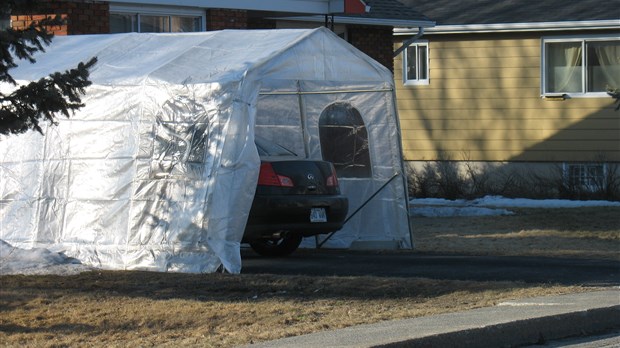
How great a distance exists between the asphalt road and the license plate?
1.80 ft

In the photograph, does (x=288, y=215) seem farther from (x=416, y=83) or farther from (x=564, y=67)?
(x=416, y=83)

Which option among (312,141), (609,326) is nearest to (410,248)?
(312,141)

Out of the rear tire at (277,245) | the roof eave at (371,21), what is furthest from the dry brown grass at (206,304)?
the roof eave at (371,21)

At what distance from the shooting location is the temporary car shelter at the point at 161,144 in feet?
42.2

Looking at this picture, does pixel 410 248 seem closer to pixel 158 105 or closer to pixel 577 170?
pixel 158 105

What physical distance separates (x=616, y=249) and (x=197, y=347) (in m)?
8.93

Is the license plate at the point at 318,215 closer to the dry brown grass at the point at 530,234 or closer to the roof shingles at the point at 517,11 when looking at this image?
the dry brown grass at the point at 530,234

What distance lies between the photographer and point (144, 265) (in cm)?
1301

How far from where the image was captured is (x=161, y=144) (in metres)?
13.3

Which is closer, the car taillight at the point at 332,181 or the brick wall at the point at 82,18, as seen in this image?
the car taillight at the point at 332,181

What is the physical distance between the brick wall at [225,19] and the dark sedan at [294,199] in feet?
16.8

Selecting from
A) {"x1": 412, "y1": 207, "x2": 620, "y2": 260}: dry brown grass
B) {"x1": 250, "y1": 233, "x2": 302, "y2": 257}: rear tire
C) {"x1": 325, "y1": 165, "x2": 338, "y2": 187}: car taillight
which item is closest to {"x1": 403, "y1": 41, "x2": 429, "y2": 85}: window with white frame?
{"x1": 412, "y1": 207, "x2": 620, "y2": 260}: dry brown grass

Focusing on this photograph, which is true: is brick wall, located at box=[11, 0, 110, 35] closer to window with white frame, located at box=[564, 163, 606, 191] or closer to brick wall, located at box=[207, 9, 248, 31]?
brick wall, located at box=[207, 9, 248, 31]

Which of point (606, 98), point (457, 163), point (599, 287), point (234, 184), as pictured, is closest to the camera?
point (599, 287)
